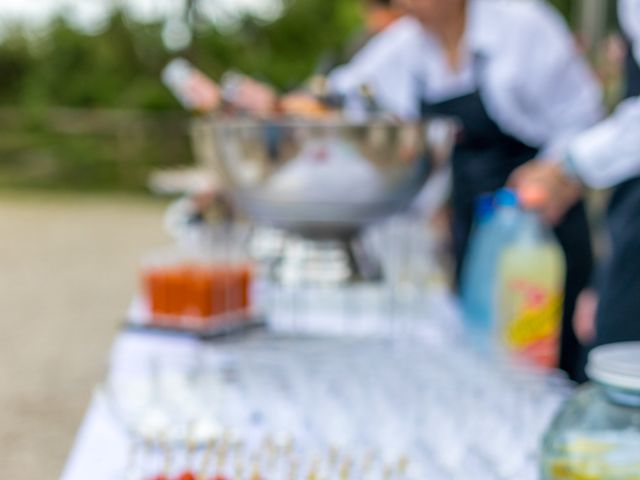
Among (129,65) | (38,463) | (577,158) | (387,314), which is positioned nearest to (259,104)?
(387,314)

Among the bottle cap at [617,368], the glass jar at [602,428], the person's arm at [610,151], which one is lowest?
the glass jar at [602,428]

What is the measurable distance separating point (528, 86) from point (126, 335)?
40.8 inches

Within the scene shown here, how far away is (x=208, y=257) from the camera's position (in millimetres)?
2045

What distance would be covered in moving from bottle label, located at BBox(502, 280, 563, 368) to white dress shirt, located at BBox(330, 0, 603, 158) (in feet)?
1.78

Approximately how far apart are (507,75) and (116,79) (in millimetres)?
13322

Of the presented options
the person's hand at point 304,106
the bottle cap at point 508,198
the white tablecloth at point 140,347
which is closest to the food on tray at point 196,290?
the white tablecloth at point 140,347

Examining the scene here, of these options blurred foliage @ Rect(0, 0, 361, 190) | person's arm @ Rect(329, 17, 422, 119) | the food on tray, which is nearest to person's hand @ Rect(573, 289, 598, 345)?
person's arm @ Rect(329, 17, 422, 119)

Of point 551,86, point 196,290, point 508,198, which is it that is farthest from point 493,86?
point 196,290

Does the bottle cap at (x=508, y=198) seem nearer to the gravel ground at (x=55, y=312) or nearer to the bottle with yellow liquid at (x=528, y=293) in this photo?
the bottle with yellow liquid at (x=528, y=293)

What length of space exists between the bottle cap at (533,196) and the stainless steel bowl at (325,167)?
11.1 inches

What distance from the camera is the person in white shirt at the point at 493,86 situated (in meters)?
2.24

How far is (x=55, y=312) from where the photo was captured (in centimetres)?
536

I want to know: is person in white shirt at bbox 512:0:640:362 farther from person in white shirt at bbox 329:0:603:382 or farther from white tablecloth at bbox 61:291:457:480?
person in white shirt at bbox 329:0:603:382

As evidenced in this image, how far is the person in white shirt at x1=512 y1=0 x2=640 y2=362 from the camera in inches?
58.7
